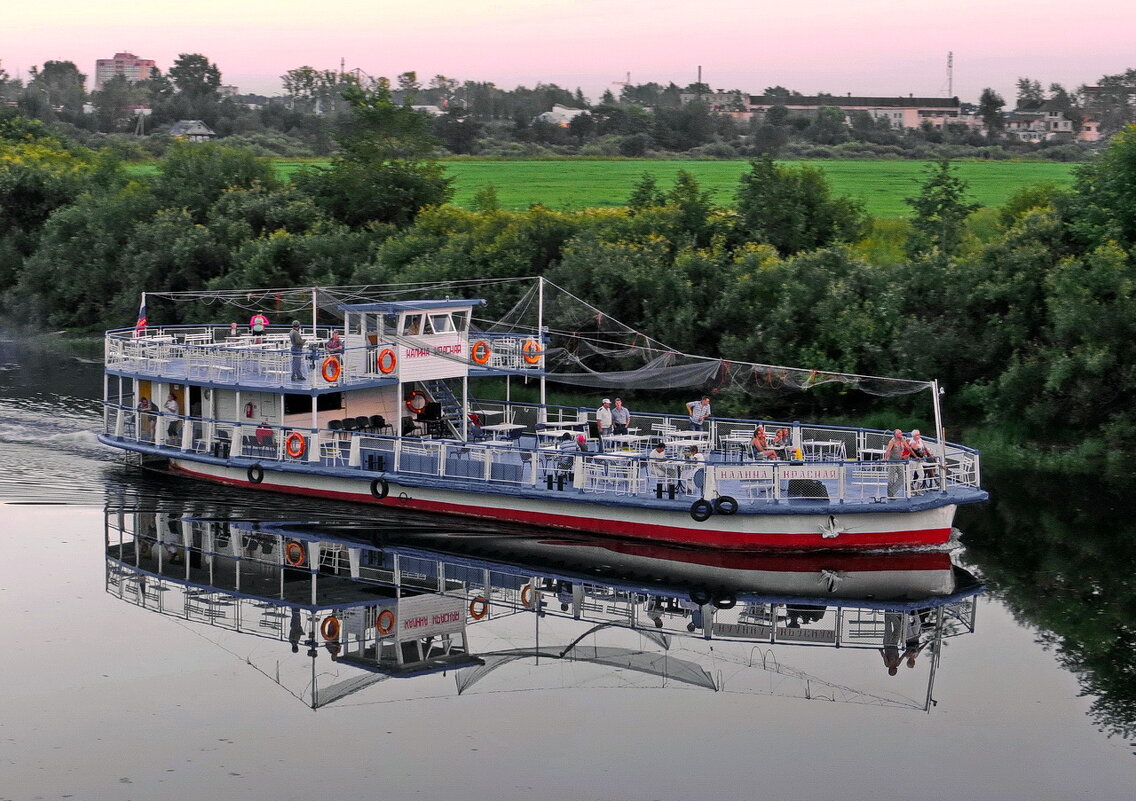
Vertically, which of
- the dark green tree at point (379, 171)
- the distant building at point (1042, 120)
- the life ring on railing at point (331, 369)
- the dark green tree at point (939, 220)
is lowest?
the life ring on railing at point (331, 369)

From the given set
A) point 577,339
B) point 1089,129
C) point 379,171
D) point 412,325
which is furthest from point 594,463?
point 1089,129

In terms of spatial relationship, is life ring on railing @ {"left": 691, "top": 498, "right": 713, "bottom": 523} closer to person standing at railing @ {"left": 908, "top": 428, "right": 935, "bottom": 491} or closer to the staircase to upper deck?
person standing at railing @ {"left": 908, "top": 428, "right": 935, "bottom": 491}

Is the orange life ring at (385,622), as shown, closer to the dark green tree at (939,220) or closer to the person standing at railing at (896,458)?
the person standing at railing at (896,458)

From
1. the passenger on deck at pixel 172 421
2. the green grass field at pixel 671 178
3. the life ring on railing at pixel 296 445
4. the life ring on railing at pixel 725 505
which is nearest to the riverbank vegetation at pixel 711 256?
the green grass field at pixel 671 178

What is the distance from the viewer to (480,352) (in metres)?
35.1

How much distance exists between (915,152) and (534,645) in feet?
262

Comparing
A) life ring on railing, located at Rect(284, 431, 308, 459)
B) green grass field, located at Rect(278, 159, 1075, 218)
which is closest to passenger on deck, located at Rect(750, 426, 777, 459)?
life ring on railing, located at Rect(284, 431, 308, 459)

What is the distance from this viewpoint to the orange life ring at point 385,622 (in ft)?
83.7

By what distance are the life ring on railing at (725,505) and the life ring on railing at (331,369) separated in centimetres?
934

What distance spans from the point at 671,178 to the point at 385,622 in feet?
196

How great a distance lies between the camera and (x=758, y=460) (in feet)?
101

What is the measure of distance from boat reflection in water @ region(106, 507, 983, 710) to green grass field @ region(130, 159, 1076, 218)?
119 ft

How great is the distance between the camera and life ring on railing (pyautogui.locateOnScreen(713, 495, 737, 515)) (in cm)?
2938

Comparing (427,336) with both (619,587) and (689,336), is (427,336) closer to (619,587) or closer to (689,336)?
(619,587)
